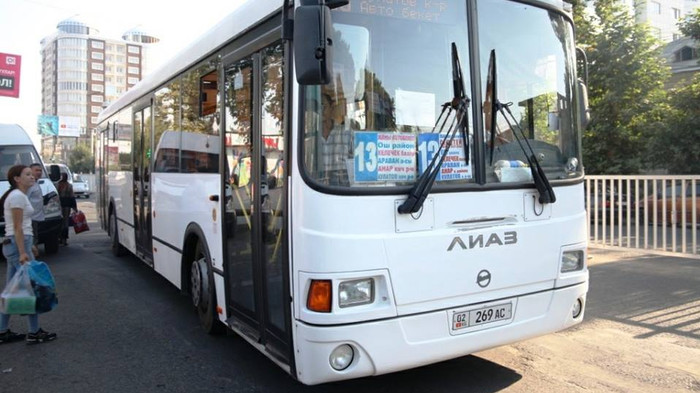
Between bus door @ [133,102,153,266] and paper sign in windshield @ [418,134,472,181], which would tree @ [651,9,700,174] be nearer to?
bus door @ [133,102,153,266]

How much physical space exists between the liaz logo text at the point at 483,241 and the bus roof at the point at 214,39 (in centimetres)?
204

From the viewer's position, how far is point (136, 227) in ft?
28.4

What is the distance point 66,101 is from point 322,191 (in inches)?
5291

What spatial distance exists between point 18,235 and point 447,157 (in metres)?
4.38

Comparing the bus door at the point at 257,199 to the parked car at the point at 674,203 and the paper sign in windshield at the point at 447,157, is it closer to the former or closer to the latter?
the paper sign in windshield at the point at 447,157

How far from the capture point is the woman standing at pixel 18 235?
552 centimetres

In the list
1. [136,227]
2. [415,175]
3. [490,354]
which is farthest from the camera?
[136,227]

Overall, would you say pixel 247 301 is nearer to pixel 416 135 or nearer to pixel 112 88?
pixel 416 135

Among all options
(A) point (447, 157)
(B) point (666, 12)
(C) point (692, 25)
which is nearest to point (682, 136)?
(C) point (692, 25)

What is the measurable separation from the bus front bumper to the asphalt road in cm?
70

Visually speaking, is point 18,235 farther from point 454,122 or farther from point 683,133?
point 683,133

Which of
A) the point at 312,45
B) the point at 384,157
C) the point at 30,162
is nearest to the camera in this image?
the point at 312,45

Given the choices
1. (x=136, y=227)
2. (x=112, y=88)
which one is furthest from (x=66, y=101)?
(x=136, y=227)

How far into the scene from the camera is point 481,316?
3740mm
